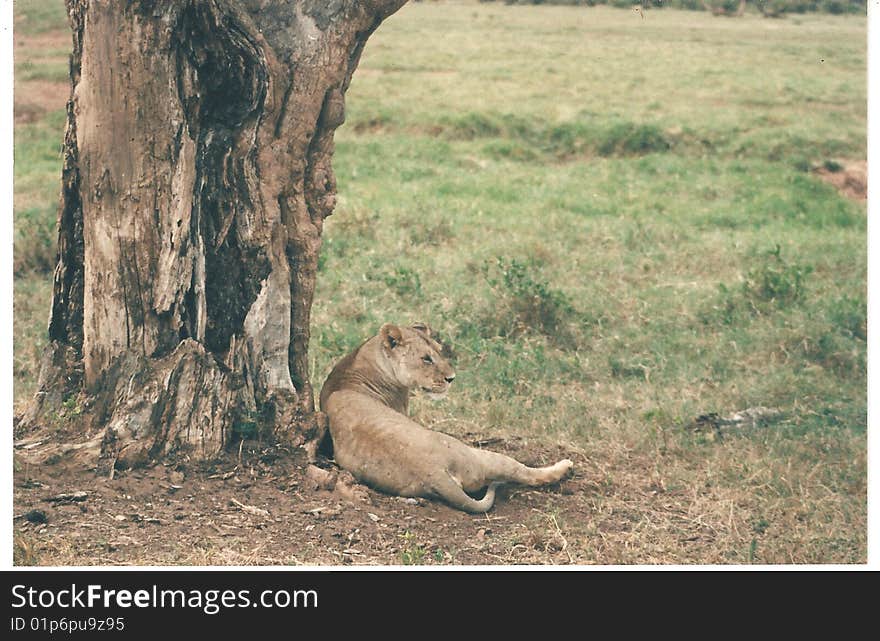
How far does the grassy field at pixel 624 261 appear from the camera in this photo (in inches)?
240

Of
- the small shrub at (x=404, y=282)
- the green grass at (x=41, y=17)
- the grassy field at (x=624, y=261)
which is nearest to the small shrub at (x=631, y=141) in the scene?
the grassy field at (x=624, y=261)

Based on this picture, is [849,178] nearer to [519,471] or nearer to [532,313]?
[532,313]

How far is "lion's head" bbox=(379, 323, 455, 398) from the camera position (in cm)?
581

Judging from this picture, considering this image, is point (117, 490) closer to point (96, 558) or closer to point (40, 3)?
point (96, 558)

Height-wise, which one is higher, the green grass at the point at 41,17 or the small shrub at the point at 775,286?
the green grass at the point at 41,17

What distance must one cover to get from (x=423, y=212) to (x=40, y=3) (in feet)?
29.8

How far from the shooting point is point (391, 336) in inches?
229

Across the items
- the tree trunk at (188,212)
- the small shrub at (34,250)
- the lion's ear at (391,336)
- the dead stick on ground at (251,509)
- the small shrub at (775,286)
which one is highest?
the tree trunk at (188,212)

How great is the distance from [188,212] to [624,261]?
6.07 meters

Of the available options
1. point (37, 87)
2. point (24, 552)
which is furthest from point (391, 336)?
point (37, 87)

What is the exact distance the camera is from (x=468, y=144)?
15953mm

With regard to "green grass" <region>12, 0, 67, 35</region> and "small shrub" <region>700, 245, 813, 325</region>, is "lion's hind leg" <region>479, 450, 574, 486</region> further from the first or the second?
"green grass" <region>12, 0, 67, 35</region>

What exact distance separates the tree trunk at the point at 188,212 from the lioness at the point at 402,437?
1.02 ft

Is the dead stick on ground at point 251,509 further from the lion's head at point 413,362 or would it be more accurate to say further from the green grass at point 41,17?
the green grass at point 41,17
